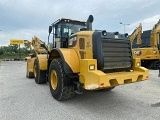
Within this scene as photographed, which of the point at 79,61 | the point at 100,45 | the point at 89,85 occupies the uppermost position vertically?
the point at 100,45

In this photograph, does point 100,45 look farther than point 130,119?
Yes

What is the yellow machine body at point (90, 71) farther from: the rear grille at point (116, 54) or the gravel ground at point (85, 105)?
the gravel ground at point (85, 105)

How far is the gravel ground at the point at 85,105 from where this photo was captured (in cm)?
462

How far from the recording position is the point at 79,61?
213 inches

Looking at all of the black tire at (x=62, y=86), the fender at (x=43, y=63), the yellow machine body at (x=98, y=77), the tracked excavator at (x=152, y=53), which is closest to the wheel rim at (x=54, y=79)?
the black tire at (x=62, y=86)

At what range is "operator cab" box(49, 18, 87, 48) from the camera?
23.2ft

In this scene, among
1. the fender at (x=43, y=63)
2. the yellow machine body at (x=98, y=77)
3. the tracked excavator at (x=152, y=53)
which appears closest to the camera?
the yellow machine body at (x=98, y=77)

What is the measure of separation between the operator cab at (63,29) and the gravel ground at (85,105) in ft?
5.66

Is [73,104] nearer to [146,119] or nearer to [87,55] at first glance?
[87,55]

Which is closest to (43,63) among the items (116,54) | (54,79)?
(54,79)

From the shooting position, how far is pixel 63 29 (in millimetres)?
7289

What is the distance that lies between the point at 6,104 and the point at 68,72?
181cm

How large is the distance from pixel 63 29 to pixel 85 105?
9.65 feet

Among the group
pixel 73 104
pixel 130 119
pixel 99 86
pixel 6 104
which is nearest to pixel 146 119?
pixel 130 119
